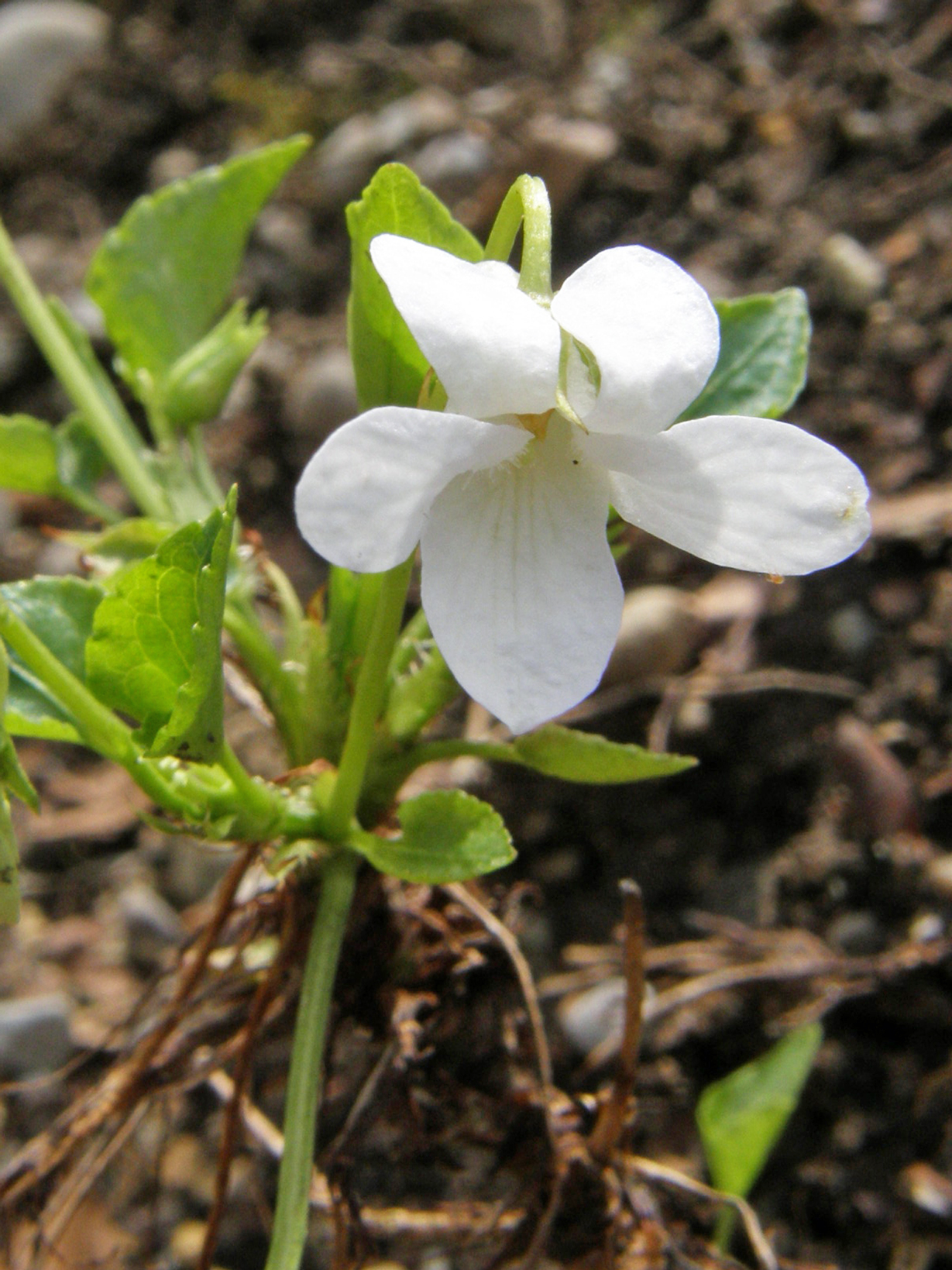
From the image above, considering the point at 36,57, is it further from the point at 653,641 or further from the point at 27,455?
the point at 653,641

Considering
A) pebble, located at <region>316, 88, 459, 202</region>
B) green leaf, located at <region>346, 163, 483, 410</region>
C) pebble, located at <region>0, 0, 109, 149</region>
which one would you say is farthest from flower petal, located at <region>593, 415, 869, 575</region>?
pebble, located at <region>0, 0, 109, 149</region>

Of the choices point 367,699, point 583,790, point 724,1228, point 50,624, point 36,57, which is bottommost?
point 724,1228

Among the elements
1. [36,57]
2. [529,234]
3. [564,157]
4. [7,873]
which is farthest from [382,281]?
[36,57]

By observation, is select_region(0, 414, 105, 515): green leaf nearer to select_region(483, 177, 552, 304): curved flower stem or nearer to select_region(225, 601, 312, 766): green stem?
select_region(225, 601, 312, 766): green stem

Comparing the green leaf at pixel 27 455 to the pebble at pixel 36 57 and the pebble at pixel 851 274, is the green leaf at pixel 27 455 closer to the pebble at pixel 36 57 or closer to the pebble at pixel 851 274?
the pebble at pixel 851 274

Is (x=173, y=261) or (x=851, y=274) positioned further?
(x=851, y=274)

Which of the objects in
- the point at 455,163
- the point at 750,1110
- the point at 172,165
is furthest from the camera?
the point at 172,165

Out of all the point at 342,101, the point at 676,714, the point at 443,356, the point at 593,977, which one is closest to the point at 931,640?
the point at 676,714
